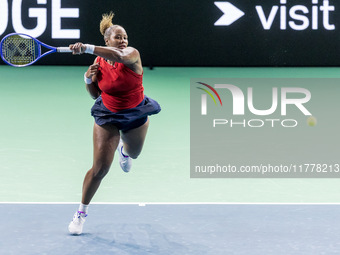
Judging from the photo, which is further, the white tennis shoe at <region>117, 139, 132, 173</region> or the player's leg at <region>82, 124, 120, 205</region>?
the white tennis shoe at <region>117, 139, 132, 173</region>

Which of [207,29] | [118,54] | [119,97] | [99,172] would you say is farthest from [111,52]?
[207,29]

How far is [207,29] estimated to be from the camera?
14117 millimetres

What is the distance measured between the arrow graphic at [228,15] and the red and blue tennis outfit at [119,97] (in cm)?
901

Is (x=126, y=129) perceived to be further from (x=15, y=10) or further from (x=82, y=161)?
(x=15, y=10)

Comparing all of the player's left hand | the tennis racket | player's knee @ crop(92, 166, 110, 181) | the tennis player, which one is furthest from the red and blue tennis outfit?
the tennis racket

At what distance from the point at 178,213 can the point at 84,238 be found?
0.96 metres

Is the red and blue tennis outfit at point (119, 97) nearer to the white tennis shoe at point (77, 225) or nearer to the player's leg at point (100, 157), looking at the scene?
the player's leg at point (100, 157)

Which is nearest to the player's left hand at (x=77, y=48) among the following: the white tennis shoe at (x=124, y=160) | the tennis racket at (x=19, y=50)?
the tennis racket at (x=19, y=50)

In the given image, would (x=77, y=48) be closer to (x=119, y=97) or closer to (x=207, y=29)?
(x=119, y=97)

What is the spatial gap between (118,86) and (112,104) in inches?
7.4

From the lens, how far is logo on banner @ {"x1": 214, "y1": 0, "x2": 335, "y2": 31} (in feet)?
46.0

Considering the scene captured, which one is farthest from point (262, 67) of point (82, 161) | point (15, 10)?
point (82, 161)

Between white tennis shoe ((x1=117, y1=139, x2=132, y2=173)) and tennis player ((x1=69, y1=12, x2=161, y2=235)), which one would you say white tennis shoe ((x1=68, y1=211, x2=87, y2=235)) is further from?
white tennis shoe ((x1=117, y1=139, x2=132, y2=173))

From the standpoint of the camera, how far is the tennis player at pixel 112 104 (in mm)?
5012
